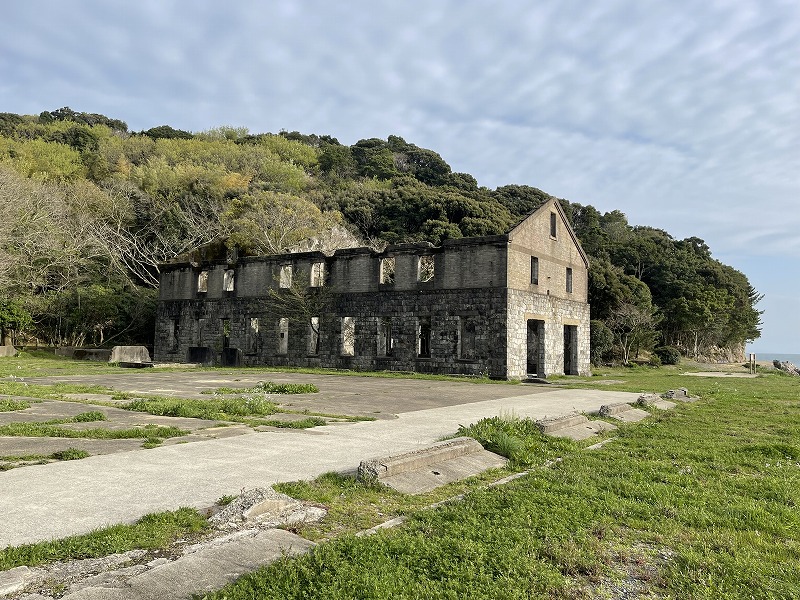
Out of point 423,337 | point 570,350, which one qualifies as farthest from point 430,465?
point 570,350

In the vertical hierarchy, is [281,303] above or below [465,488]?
above

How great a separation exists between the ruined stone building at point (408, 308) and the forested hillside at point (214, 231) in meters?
6.57

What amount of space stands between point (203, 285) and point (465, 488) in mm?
31892

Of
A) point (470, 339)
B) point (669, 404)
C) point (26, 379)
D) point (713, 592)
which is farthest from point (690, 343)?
Answer: point (713, 592)

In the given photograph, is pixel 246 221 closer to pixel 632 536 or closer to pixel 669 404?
pixel 669 404

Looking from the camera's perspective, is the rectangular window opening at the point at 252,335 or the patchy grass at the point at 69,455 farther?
the rectangular window opening at the point at 252,335

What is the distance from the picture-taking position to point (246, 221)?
128 feet

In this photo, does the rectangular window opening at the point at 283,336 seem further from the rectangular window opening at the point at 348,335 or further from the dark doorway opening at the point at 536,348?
the dark doorway opening at the point at 536,348

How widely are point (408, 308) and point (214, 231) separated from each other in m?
22.1

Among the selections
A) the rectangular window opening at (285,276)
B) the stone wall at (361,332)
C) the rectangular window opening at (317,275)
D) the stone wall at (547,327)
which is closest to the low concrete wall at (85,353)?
the stone wall at (361,332)

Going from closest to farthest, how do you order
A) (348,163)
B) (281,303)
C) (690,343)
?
1. (281,303)
2. (690,343)
3. (348,163)

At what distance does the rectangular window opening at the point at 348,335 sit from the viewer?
2855cm

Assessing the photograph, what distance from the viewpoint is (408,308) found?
26703 mm

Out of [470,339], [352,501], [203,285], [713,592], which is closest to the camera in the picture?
[713,592]
